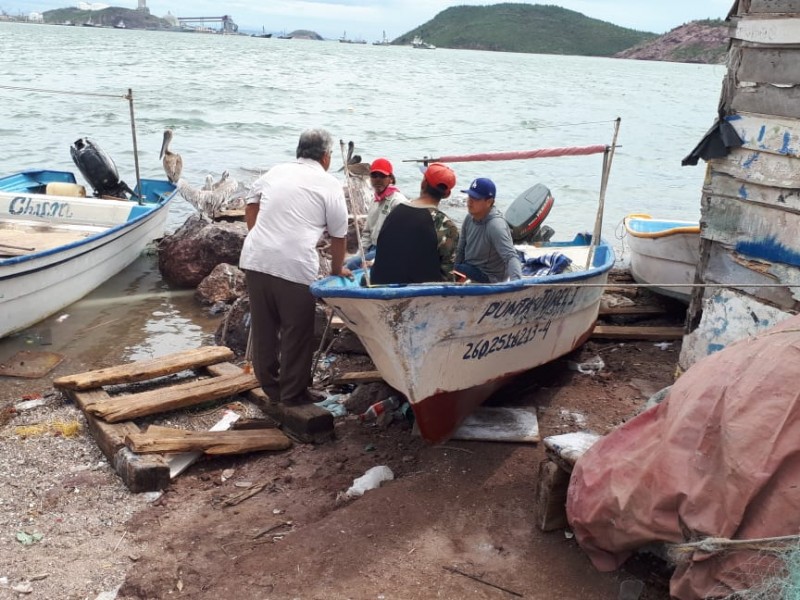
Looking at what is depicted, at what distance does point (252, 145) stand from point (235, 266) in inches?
569

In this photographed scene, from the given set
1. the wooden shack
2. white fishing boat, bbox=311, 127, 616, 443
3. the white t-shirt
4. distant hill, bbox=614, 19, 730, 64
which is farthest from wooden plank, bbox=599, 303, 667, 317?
distant hill, bbox=614, 19, 730, 64

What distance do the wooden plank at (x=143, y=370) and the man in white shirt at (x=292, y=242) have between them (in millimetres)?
1192

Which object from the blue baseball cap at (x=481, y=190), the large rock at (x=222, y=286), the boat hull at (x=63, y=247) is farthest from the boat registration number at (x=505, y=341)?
the boat hull at (x=63, y=247)

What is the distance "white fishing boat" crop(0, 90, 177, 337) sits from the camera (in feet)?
27.4

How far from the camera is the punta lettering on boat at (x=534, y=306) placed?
5.23 m

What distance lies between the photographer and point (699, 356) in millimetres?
5895

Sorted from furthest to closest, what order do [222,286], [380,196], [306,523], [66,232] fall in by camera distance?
[66,232] → [222,286] → [380,196] → [306,523]

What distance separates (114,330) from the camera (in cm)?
907

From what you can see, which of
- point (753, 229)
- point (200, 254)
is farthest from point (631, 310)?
point (200, 254)

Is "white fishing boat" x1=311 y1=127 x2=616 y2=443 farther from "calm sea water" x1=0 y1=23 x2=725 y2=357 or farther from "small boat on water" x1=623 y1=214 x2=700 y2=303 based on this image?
"small boat on water" x1=623 y1=214 x2=700 y2=303

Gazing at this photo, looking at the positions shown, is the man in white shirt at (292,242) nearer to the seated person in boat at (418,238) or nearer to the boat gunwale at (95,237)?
the seated person in boat at (418,238)

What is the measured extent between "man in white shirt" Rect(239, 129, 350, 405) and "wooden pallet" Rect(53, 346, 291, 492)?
69 centimetres

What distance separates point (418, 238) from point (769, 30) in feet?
8.70

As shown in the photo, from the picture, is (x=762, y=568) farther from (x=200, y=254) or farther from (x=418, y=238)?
(x=200, y=254)
